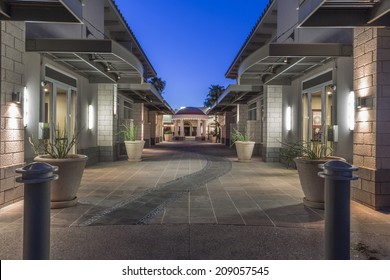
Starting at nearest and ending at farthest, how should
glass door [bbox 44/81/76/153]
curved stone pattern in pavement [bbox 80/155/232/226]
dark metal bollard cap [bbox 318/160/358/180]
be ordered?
dark metal bollard cap [bbox 318/160/358/180]
curved stone pattern in pavement [bbox 80/155/232/226]
glass door [bbox 44/81/76/153]

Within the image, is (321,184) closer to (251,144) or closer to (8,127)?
(8,127)

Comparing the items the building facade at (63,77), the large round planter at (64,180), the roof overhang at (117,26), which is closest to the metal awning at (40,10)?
the building facade at (63,77)

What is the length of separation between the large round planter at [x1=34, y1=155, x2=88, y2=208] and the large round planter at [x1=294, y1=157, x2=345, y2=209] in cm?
375

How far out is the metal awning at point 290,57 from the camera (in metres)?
7.00

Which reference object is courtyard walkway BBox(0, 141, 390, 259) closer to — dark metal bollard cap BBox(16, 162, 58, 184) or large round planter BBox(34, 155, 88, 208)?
large round planter BBox(34, 155, 88, 208)

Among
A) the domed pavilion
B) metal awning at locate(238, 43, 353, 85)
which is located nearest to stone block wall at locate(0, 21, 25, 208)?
metal awning at locate(238, 43, 353, 85)

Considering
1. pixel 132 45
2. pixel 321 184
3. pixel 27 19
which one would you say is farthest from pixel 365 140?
pixel 132 45

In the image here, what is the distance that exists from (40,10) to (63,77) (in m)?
4.43

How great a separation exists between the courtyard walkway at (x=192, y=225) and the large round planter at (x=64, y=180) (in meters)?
0.23

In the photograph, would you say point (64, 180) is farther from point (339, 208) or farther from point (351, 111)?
point (351, 111)

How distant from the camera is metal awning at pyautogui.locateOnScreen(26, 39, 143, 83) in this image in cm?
706

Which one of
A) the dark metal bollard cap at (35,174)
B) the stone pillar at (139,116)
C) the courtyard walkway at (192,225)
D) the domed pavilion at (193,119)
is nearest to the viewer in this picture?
the dark metal bollard cap at (35,174)

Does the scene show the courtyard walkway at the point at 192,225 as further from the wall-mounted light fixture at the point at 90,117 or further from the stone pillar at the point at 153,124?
the stone pillar at the point at 153,124

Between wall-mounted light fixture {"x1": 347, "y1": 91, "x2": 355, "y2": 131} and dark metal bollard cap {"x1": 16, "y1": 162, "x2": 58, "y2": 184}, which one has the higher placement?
wall-mounted light fixture {"x1": 347, "y1": 91, "x2": 355, "y2": 131}
